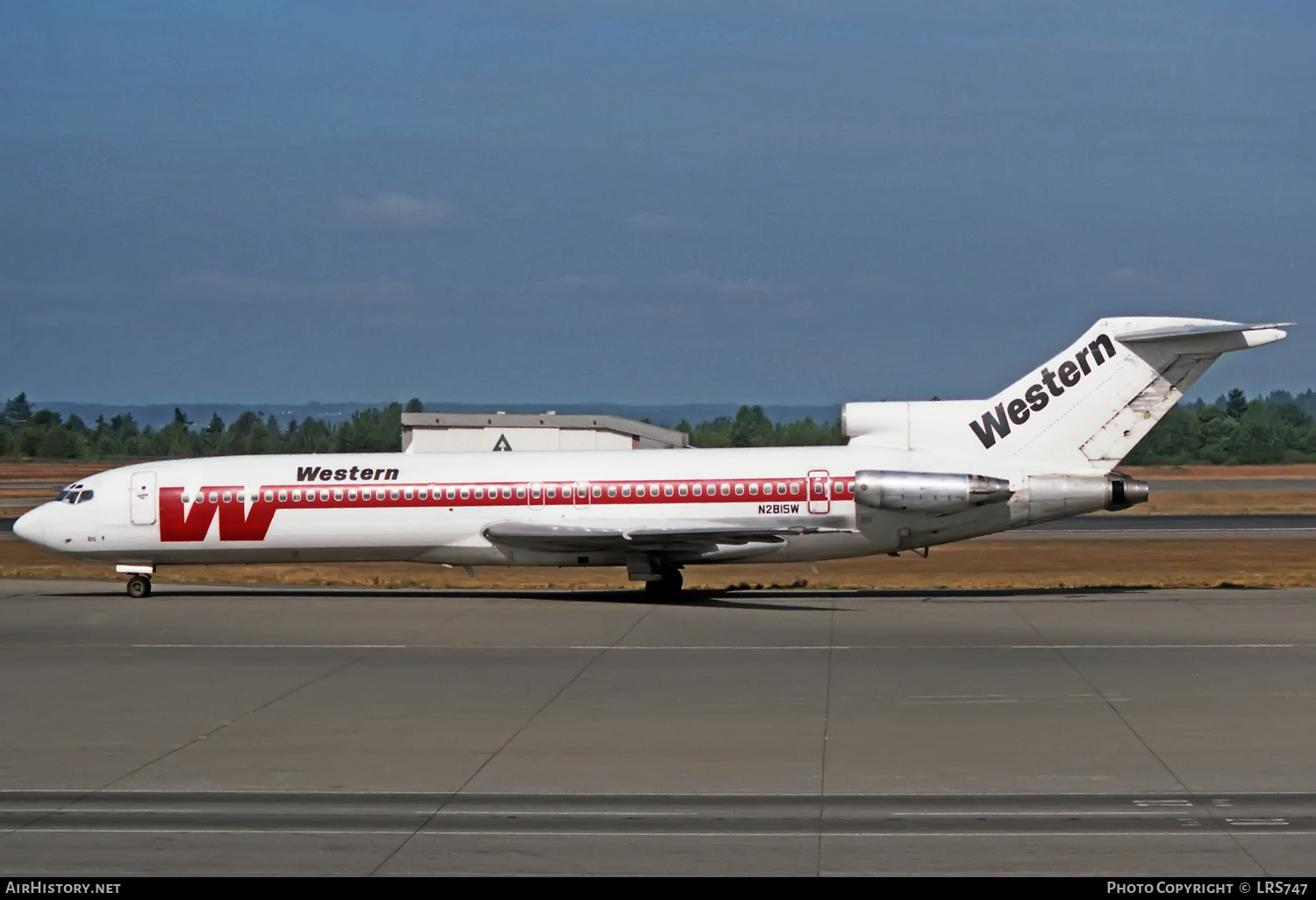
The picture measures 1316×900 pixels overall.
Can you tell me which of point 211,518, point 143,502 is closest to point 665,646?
point 211,518

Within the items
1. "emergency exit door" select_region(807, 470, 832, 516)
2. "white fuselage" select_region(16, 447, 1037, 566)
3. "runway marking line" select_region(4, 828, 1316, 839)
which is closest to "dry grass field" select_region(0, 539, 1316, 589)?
"white fuselage" select_region(16, 447, 1037, 566)

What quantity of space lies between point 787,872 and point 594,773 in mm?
4111

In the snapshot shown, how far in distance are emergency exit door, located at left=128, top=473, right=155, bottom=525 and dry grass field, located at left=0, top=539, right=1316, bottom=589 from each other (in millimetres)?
4062

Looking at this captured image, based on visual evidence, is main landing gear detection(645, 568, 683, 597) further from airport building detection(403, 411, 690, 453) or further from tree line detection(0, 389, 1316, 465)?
tree line detection(0, 389, 1316, 465)

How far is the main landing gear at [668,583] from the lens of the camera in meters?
31.2

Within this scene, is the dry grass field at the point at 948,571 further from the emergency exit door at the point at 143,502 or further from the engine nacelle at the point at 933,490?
the engine nacelle at the point at 933,490

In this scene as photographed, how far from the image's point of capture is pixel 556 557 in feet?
102

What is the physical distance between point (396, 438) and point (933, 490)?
78.2 metres

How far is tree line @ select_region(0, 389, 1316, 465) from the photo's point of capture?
352 feet

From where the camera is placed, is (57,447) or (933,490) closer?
(933,490)

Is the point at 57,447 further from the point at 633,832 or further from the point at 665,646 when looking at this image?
the point at 633,832

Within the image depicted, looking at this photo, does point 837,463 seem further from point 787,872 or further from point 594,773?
point 787,872

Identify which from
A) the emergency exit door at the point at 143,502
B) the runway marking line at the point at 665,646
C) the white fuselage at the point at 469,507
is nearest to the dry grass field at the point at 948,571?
the white fuselage at the point at 469,507

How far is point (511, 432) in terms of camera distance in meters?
62.0
